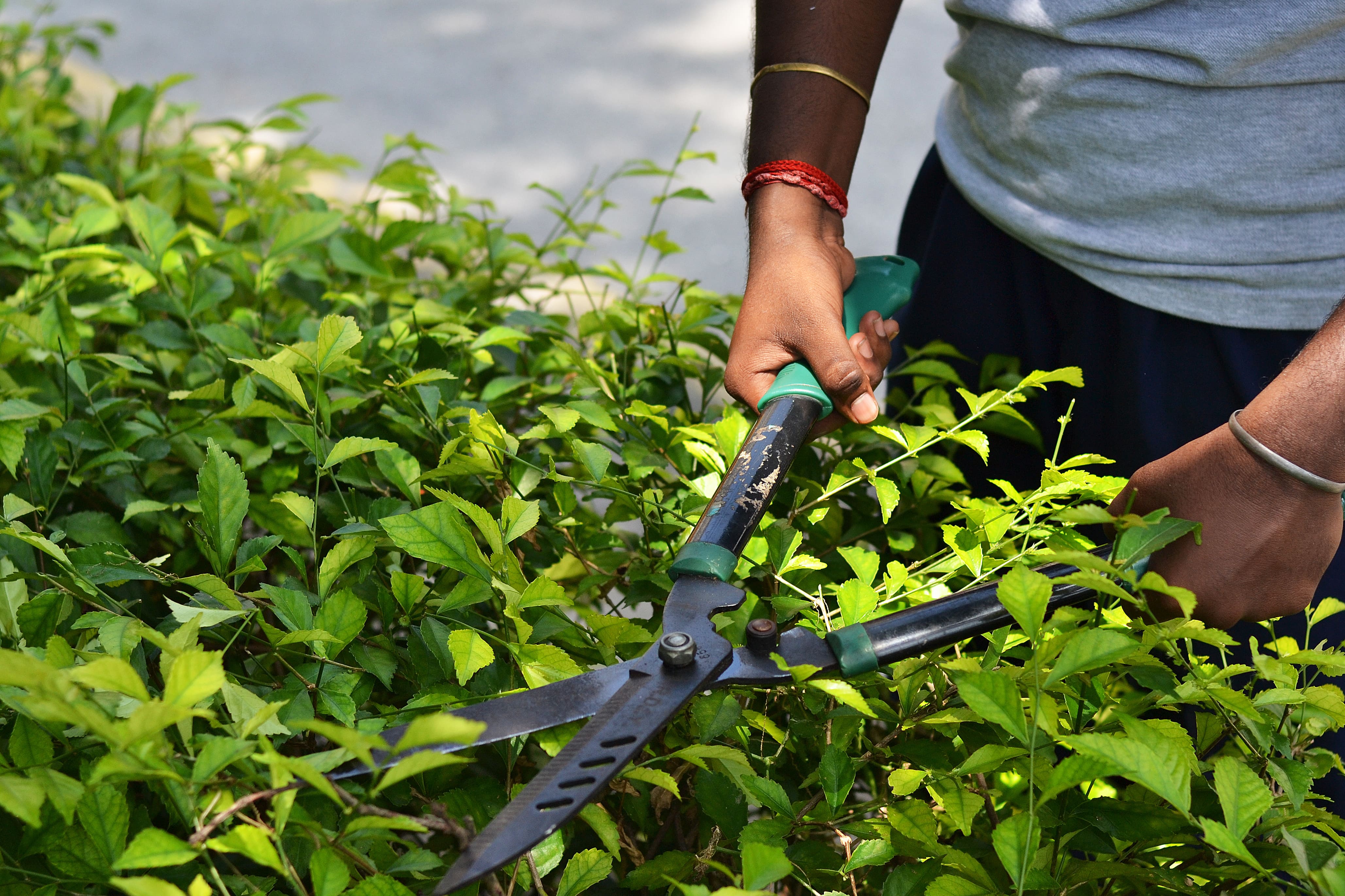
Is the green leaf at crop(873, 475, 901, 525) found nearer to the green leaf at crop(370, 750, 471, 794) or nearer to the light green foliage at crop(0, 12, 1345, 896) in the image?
the light green foliage at crop(0, 12, 1345, 896)

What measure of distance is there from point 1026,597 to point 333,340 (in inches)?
23.5

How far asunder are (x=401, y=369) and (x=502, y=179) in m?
2.97

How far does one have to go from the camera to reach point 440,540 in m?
0.77

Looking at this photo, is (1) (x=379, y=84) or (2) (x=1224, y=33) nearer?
(2) (x=1224, y=33)

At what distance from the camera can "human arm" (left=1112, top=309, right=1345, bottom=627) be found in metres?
0.84

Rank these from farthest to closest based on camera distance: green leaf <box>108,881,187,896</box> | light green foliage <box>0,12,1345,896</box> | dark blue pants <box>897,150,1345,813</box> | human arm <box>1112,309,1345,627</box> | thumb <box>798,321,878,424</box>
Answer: dark blue pants <box>897,150,1345,813</box> < thumb <box>798,321,878,424</box> < human arm <box>1112,309,1345,627</box> < light green foliage <box>0,12,1345,896</box> < green leaf <box>108,881,187,896</box>

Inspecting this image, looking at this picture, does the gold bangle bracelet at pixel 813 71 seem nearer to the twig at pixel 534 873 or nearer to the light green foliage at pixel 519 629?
the light green foliage at pixel 519 629

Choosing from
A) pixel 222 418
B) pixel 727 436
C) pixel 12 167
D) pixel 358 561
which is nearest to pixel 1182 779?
pixel 727 436

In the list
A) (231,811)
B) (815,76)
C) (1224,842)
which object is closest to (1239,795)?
(1224,842)

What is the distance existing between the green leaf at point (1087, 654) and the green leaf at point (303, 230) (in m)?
1.00

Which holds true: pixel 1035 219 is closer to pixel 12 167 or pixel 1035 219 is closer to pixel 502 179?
pixel 12 167

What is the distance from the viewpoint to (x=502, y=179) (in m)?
3.85

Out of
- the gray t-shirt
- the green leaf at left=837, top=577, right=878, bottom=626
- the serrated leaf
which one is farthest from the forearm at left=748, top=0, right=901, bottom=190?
the serrated leaf

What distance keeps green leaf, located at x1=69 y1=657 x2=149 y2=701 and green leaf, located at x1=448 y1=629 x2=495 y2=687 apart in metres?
0.20
